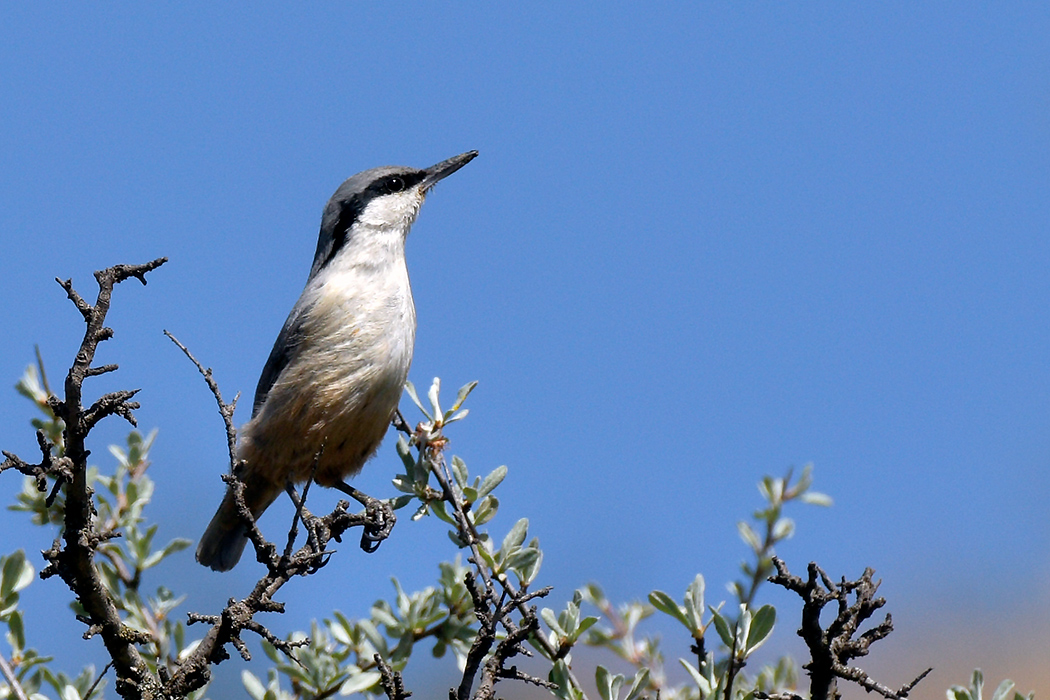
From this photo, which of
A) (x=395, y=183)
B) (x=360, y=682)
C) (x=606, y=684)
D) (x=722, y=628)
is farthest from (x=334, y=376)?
(x=722, y=628)

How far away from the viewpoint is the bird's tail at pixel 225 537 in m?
4.61

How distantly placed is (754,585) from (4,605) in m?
2.17

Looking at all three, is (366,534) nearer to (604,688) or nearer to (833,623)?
(604,688)

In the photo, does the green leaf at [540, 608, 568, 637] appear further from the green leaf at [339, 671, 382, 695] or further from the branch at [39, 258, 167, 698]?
the branch at [39, 258, 167, 698]

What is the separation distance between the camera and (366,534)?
13.7 ft

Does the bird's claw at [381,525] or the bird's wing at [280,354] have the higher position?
the bird's wing at [280,354]

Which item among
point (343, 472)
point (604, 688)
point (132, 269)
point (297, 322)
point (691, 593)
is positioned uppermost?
point (297, 322)

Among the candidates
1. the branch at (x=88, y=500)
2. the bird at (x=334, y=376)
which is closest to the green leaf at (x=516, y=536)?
the branch at (x=88, y=500)

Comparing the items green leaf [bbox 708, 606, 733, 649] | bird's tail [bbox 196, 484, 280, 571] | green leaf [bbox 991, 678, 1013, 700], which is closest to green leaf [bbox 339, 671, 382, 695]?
green leaf [bbox 708, 606, 733, 649]

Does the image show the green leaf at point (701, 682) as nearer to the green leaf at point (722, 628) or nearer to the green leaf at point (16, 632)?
the green leaf at point (722, 628)

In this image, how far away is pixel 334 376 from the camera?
4238 mm

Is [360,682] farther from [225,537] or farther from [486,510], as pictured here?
[225,537]

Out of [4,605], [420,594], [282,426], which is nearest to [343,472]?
[282,426]

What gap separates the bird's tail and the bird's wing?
0.43 m
